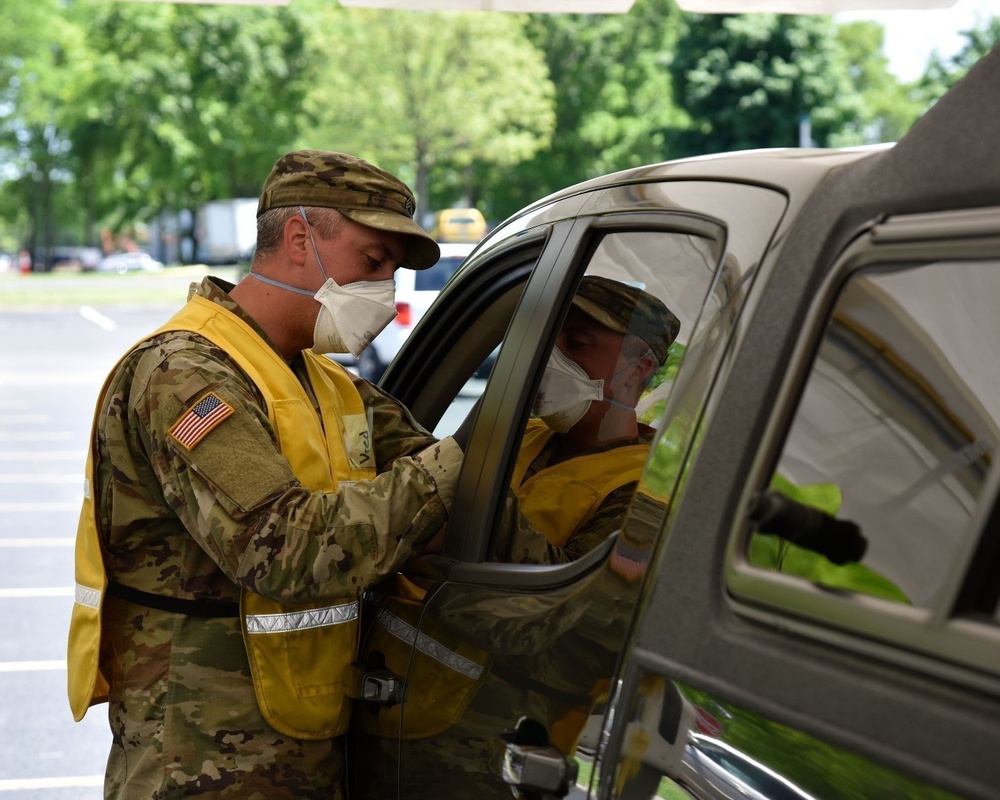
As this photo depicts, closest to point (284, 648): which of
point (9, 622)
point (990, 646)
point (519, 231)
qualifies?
point (519, 231)

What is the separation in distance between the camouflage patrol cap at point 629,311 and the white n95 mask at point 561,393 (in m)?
0.10

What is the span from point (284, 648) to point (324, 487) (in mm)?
305

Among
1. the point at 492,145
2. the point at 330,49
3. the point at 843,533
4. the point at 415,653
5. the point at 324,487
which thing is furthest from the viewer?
the point at 492,145

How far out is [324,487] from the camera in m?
2.38

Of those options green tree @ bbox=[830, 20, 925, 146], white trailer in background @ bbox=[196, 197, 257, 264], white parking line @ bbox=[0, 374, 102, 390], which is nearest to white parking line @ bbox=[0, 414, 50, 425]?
white parking line @ bbox=[0, 374, 102, 390]

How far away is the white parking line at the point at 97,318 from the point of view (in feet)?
90.0

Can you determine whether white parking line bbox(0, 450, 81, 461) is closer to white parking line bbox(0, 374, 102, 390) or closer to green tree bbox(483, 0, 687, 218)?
white parking line bbox(0, 374, 102, 390)

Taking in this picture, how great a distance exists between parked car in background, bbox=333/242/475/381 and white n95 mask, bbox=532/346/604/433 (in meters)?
12.5

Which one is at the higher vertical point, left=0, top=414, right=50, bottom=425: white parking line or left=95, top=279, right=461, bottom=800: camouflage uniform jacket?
left=95, top=279, right=461, bottom=800: camouflage uniform jacket

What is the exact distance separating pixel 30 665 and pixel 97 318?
2462 centimetres

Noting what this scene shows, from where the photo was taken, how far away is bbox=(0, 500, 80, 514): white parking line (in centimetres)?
959

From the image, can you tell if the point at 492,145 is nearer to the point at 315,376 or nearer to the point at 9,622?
the point at 9,622

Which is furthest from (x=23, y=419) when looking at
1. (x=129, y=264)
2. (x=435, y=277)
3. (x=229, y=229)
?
(x=129, y=264)

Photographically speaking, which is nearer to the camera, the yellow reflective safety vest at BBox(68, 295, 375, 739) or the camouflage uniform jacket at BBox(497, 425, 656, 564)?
the camouflage uniform jacket at BBox(497, 425, 656, 564)
